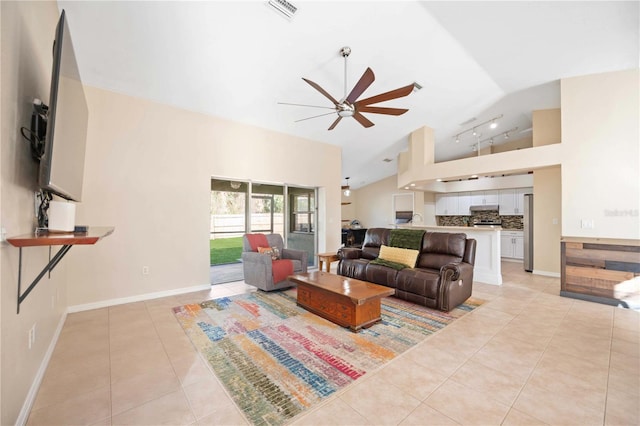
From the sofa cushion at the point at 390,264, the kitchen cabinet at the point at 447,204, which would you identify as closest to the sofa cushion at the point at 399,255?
the sofa cushion at the point at 390,264

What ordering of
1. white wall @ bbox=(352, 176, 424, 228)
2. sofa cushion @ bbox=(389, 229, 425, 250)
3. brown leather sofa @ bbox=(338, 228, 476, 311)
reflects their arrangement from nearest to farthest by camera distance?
brown leather sofa @ bbox=(338, 228, 476, 311) < sofa cushion @ bbox=(389, 229, 425, 250) < white wall @ bbox=(352, 176, 424, 228)

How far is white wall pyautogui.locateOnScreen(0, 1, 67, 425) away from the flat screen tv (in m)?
0.17

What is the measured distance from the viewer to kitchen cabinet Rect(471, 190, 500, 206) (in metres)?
7.90

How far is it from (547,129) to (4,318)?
26.0 feet

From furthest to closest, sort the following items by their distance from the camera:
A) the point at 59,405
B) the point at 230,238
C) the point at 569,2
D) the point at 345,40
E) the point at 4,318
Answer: the point at 230,238 < the point at 345,40 < the point at 569,2 < the point at 59,405 < the point at 4,318

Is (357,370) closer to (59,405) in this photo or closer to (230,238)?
(59,405)

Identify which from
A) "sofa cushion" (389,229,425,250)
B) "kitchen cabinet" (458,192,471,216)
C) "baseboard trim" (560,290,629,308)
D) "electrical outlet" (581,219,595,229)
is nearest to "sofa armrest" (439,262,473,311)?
"sofa cushion" (389,229,425,250)

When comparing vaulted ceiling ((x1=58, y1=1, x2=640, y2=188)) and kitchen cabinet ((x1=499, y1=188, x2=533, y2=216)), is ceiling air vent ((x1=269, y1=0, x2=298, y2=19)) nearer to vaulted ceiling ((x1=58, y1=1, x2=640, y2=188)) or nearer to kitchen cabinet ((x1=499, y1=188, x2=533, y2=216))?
vaulted ceiling ((x1=58, y1=1, x2=640, y2=188))

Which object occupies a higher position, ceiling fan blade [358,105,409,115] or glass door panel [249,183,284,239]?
ceiling fan blade [358,105,409,115]

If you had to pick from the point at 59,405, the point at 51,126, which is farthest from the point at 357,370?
the point at 51,126

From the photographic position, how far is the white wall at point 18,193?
1.37 m

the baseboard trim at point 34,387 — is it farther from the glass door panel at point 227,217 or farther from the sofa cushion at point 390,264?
the sofa cushion at point 390,264

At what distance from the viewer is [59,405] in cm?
178

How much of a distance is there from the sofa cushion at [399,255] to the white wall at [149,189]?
2.87 m
